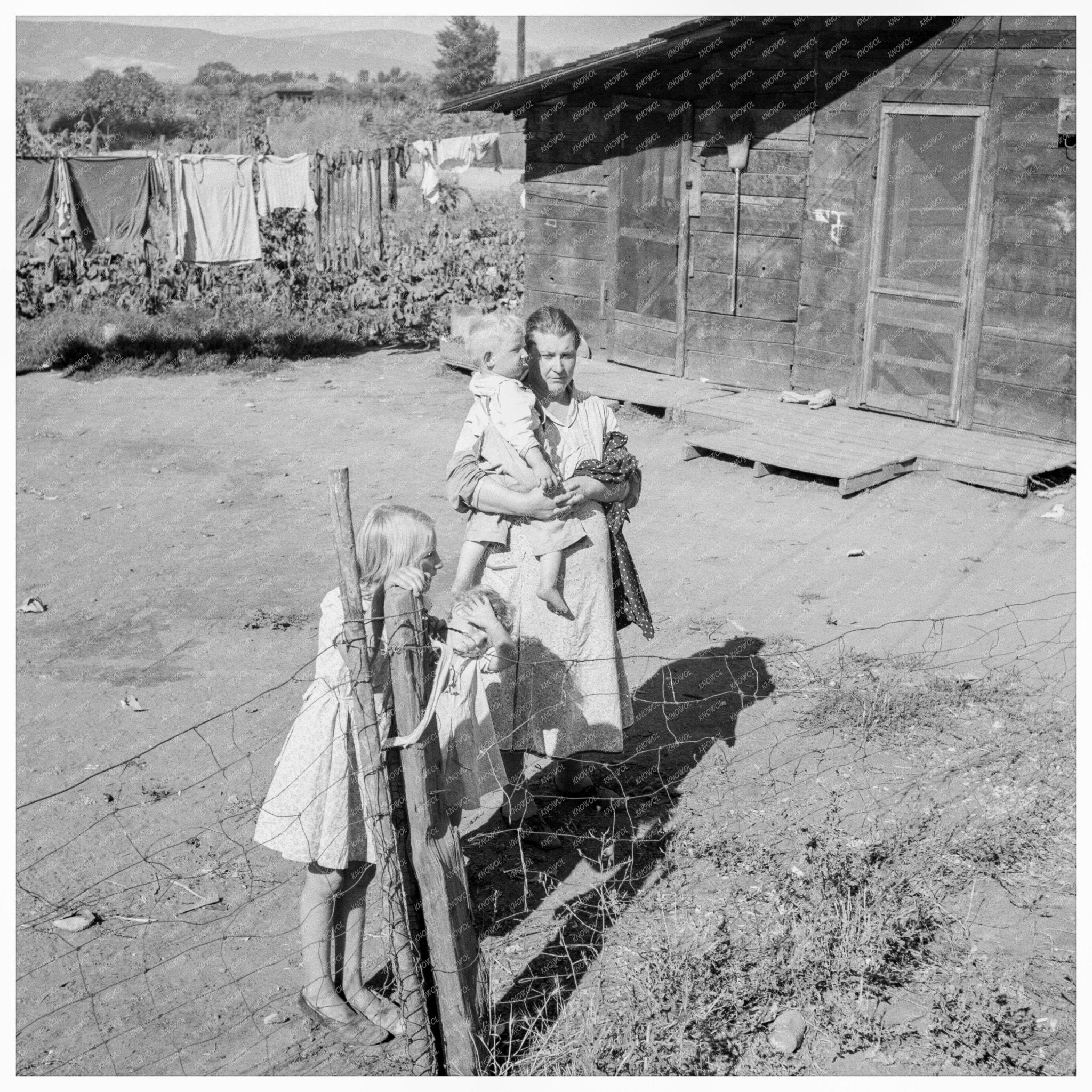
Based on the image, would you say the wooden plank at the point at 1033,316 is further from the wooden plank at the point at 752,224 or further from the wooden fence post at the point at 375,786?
the wooden fence post at the point at 375,786

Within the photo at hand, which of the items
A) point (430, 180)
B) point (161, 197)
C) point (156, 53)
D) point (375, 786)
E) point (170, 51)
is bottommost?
point (375, 786)

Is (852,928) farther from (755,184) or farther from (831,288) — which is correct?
(755,184)

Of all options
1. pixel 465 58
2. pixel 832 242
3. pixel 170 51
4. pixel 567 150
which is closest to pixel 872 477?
pixel 832 242

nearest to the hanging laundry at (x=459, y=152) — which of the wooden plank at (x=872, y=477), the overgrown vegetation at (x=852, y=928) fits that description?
the wooden plank at (x=872, y=477)

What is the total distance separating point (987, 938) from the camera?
3.77m

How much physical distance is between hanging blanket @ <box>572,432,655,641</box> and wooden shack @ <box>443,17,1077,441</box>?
5.64 meters

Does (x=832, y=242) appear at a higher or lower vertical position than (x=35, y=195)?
lower

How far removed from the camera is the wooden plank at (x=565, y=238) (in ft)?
39.4

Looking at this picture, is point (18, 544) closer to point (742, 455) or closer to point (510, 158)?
point (742, 455)

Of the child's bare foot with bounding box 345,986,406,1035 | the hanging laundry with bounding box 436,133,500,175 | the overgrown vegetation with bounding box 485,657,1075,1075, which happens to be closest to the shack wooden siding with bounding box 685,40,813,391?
the overgrown vegetation with bounding box 485,657,1075,1075

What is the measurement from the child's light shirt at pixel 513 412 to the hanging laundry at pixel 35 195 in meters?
10.5

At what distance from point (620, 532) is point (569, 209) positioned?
28.0 ft

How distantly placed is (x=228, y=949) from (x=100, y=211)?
11026mm

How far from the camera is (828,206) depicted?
9.99 metres
